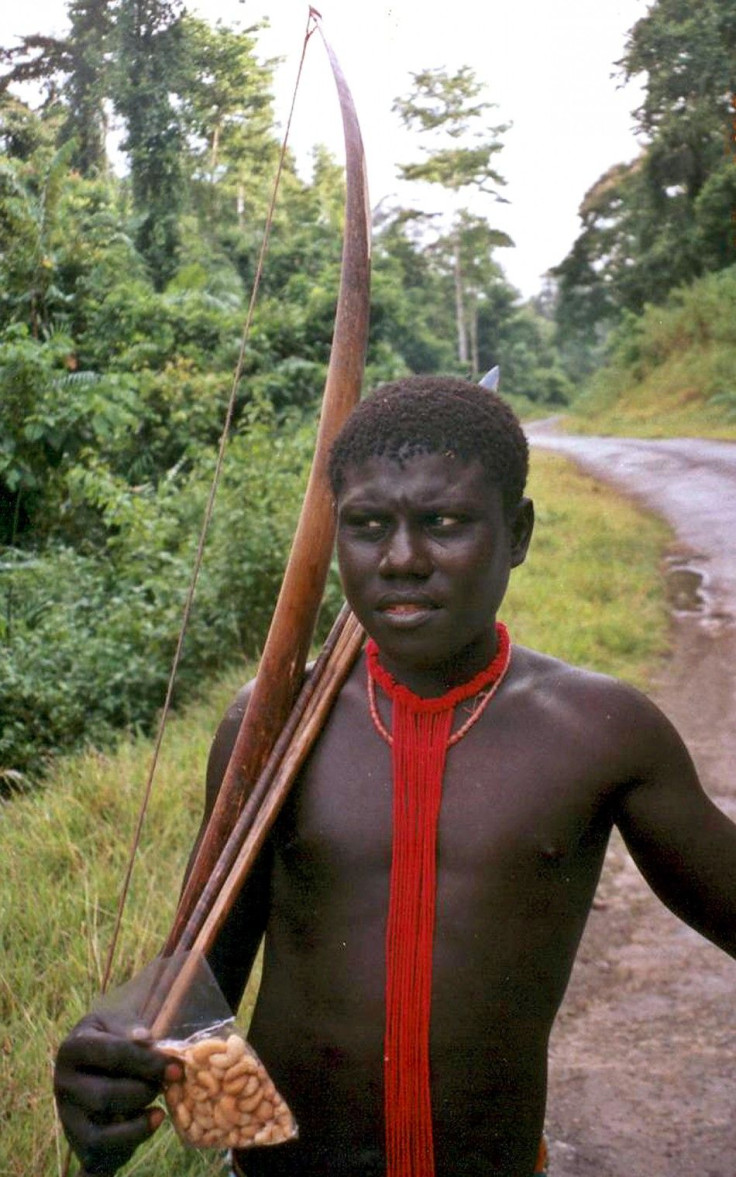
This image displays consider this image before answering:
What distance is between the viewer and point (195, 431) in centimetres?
710

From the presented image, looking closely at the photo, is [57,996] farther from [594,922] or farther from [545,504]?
[545,504]

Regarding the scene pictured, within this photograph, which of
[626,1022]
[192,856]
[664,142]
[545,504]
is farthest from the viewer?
[545,504]

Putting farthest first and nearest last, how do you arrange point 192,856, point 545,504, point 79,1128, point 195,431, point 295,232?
point 545,504 < point 295,232 < point 195,431 < point 192,856 < point 79,1128

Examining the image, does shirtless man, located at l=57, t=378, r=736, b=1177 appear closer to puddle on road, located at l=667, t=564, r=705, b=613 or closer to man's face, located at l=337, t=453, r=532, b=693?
man's face, located at l=337, t=453, r=532, b=693

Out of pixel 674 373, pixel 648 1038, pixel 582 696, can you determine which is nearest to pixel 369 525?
pixel 582 696

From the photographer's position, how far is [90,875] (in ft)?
10.4

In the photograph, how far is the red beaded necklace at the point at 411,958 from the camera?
143 cm

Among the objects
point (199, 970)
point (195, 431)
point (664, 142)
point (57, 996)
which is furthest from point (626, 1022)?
point (195, 431)

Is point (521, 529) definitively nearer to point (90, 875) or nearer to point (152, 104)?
point (90, 875)

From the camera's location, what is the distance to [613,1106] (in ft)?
8.82

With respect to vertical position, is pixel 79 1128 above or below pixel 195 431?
below

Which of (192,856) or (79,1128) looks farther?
(192,856)

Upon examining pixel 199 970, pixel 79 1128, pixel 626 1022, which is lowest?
pixel 626 1022

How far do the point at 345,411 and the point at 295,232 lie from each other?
6844 millimetres
